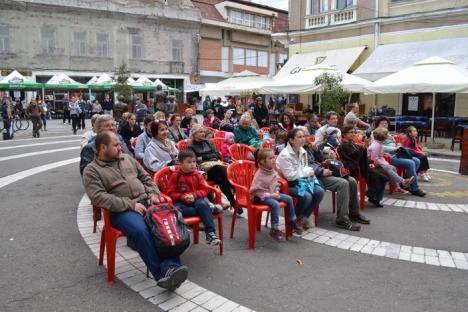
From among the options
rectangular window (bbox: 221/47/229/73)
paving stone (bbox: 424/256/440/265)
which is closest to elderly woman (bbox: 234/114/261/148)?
paving stone (bbox: 424/256/440/265)

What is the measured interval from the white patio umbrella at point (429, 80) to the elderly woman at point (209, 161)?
8.20 meters

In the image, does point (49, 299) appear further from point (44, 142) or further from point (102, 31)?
point (102, 31)

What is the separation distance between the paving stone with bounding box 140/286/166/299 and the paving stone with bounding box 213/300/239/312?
59 centimetres

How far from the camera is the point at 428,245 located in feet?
16.9

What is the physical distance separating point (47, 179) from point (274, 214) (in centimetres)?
604

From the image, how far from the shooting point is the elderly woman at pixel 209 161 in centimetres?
634

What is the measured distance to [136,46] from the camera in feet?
125

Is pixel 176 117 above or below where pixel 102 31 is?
below

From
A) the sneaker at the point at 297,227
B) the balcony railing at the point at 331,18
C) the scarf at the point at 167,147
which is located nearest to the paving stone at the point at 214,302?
the sneaker at the point at 297,227

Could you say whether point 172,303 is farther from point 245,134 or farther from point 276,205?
point 245,134

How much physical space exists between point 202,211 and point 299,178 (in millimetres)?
1561

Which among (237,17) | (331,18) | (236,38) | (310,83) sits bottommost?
(310,83)

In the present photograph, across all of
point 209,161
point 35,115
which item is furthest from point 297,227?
point 35,115

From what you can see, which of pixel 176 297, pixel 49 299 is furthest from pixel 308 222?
pixel 49 299
